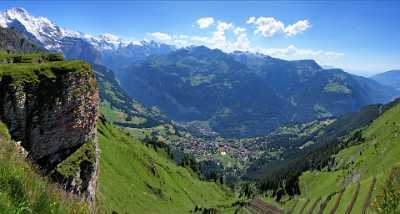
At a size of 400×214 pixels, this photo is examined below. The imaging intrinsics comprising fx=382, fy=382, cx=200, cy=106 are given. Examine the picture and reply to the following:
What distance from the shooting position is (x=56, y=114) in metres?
66.3

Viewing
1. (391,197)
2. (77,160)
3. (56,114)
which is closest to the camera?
(391,197)

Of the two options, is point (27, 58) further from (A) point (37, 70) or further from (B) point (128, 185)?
(B) point (128, 185)

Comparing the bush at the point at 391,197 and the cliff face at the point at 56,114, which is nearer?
the bush at the point at 391,197

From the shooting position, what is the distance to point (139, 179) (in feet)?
600

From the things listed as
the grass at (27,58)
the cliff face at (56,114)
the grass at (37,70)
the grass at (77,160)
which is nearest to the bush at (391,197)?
the cliff face at (56,114)

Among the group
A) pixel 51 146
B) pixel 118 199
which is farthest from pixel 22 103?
pixel 118 199

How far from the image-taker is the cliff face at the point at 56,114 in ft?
198

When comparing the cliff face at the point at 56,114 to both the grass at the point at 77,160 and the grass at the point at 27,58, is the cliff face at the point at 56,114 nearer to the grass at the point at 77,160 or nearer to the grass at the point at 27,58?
the grass at the point at 77,160

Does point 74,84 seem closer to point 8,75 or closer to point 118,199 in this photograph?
point 8,75

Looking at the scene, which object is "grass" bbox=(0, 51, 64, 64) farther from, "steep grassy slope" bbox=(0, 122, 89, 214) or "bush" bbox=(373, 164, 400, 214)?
"steep grassy slope" bbox=(0, 122, 89, 214)

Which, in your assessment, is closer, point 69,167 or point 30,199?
point 30,199

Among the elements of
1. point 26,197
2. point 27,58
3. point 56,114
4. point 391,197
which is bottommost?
point 56,114

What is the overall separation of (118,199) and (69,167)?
75.6 meters

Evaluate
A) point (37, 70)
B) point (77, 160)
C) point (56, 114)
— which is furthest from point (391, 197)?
point (77, 160)
